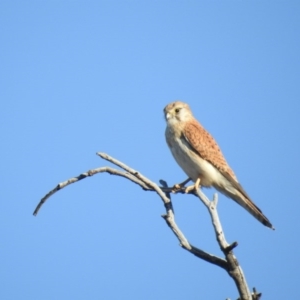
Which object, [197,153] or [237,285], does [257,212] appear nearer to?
[197,153]

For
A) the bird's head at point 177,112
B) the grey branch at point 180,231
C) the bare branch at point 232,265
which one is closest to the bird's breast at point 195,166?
the bird's head at point 177,112

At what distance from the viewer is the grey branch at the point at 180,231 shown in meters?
2.72

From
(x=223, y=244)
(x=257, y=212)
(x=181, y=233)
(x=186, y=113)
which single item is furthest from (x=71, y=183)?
(x=186, y=113)

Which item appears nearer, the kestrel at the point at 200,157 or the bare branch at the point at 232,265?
the bare branch at the point at 232,265

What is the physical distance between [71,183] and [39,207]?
223 millimetres

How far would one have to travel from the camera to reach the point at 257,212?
471 cm

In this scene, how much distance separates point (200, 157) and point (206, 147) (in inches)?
6.1

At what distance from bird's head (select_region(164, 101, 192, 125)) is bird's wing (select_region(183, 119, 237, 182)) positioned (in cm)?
16

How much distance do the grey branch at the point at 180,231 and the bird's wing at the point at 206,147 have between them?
7.35ft

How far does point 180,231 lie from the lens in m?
2.90

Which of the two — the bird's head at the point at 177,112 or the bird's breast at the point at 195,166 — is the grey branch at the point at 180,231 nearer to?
the bird's breast at the point at 195,166

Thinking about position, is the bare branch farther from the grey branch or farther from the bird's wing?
the bird's wing

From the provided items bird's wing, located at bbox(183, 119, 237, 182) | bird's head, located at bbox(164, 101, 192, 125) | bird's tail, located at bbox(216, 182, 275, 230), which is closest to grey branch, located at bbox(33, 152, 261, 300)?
bird's tail, located at bbox(216, 182, 275, 230)

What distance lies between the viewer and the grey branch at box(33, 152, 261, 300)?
2717 mm
